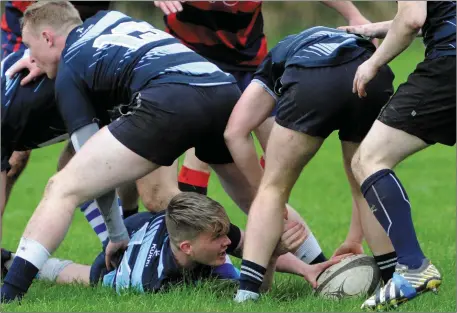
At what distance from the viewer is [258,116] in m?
6.00

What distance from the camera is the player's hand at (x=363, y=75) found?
17.4ft

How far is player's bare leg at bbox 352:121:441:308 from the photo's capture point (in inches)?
201

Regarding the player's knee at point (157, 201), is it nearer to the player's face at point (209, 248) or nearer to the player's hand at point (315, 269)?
the player's face at point (209, 248)

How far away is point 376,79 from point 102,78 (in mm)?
1502

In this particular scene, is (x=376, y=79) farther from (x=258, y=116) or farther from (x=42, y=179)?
(x=42, y=179)

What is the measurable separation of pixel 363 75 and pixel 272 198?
90 cm

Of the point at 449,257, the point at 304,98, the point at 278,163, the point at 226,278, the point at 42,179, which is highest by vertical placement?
the point at 304,98

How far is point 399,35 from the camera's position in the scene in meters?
5.14

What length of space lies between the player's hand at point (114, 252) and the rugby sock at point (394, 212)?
170cm

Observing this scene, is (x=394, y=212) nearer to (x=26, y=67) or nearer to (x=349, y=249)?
(x=349, y=249)

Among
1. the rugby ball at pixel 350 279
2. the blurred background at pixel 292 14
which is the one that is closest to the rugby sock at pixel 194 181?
the blurred background at pixel 292 14

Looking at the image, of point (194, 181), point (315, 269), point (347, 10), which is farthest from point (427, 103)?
point (194, 181)

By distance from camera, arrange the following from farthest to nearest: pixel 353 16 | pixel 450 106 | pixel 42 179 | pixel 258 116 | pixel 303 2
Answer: pixel 303 2 < pixel 42 179 < pixel 353 16 < pixel 258 116 < pixel 450 106

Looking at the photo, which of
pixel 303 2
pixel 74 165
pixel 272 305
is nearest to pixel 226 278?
pixel 272 305
